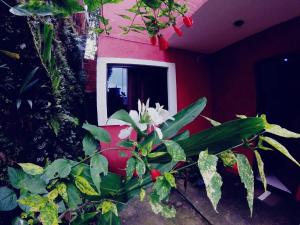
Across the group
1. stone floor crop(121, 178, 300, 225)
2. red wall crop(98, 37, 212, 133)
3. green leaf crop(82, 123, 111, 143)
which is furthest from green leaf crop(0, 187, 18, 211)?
red wall crop(98, 37, 212, 133)

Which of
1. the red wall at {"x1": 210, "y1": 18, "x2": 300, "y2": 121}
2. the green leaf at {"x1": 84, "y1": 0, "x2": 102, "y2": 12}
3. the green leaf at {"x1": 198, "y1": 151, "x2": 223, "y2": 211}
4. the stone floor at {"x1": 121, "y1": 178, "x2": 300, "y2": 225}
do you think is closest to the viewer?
the green leaf at {"x1": 198, "y1": 151, "x2": 223, "y2": 211}

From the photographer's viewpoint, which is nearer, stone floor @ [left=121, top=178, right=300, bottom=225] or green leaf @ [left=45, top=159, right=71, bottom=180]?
green leaf @ [left=45, top=159, right=71, bottom=180]

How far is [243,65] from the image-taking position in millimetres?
3746

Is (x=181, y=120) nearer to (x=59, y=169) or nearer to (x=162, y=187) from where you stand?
(x=162, y=187)

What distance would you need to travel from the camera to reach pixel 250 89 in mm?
3635

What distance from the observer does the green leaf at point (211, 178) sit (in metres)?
0.49

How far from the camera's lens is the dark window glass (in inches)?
145

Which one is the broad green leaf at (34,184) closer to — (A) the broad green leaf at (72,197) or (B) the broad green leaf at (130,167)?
(A) the broad green leaf at (72,197)

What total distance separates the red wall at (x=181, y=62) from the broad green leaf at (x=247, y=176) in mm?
3250

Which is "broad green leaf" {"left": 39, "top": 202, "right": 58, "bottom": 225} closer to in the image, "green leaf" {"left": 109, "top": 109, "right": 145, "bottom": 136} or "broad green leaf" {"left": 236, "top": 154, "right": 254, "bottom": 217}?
"green leaf" {"left": 109, "top": 109, "right": 145, "bottom": 136}

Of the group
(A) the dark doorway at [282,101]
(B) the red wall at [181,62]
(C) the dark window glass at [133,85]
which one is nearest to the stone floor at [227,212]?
(A) the dark doorway at [282,101]

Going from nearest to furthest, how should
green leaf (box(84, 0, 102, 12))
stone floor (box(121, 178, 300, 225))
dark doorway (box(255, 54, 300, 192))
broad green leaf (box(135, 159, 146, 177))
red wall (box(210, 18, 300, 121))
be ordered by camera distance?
broad green leaf (box(135, 159, 146, 177)) → green leaf (box(84, 0, 102, 12)) → stone floor (box(121, 178, 300, 225)) → red wall (box(210, 18, 300, 121)) → dark doorway (box(255, 54, 300, 192))

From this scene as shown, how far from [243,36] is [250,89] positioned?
0.84 m

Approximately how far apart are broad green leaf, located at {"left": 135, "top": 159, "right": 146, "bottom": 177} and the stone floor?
2217 mm
